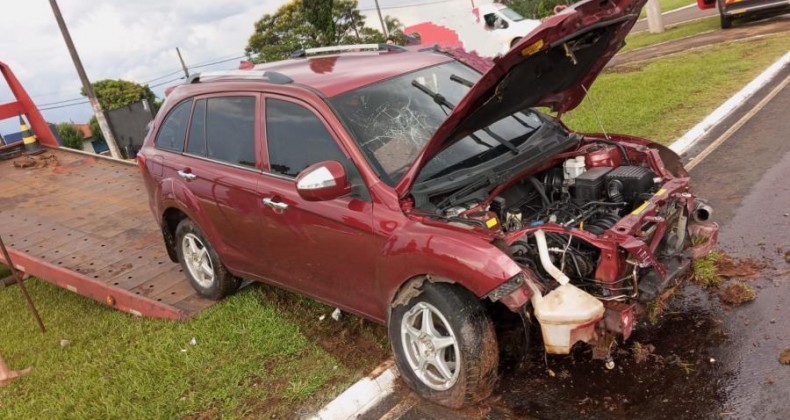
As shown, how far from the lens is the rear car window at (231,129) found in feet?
14.4

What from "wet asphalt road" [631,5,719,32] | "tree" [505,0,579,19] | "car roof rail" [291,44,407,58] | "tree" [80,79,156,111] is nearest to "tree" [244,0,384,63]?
"tree" [80,79,156,111]

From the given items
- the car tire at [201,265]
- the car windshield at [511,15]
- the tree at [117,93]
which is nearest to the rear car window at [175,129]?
the car tire at [201,265]

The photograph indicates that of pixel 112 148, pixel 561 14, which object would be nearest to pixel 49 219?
pixel 561 14

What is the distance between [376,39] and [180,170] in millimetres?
27955

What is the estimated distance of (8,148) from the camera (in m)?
9.45

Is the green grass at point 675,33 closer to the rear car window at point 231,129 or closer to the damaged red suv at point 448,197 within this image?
the damaged red suv at point 448,197

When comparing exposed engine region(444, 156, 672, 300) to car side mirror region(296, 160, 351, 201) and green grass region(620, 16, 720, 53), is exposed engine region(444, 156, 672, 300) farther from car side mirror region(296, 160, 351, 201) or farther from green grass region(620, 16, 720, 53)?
green grass region(620, 16, 720, 53)

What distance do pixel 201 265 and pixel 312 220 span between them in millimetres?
1868

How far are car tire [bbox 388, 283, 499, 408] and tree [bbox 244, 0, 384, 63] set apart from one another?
87.9 feet

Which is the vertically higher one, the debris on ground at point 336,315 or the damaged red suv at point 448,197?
the damaged red suv at point 448,197

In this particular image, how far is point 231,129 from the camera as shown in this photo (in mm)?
4574

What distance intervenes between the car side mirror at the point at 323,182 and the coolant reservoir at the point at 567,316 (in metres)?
1.24

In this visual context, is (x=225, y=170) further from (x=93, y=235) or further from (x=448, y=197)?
(x=93, y=235)

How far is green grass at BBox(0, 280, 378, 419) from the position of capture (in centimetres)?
390
